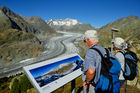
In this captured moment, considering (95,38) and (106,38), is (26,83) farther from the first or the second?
(106,38)

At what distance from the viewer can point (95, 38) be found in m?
2.51

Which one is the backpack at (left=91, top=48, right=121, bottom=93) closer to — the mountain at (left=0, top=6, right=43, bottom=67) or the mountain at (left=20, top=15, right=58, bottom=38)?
the mountain at (left=0, top=6, right=43, bottom=67)

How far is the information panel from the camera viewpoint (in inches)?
119

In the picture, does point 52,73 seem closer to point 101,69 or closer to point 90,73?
point 90,73

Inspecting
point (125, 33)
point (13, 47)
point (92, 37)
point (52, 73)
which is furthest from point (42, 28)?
point (92, 37)

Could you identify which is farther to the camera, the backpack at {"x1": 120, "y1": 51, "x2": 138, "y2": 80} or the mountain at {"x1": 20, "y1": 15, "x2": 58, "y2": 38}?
the mountain at {"x1": 20, "y1": 15, "x2": 58, "y2": 38}

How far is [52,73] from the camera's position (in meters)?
3.56

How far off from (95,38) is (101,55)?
1.62ft

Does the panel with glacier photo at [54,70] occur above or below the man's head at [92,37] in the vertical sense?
below

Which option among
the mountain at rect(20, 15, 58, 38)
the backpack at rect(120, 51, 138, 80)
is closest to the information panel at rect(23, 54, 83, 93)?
the backpack at rect(120, 51, 138, 80)

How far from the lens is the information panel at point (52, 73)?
3016mm

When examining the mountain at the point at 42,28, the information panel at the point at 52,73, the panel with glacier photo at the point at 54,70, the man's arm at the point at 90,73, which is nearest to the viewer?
the man's arm at the point at 90,73

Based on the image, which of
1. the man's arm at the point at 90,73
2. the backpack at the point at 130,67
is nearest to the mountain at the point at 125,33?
the backpack at the point at 130,67

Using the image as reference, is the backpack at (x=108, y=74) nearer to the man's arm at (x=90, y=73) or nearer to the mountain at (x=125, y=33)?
the man's arm at (x=90, y=73)
